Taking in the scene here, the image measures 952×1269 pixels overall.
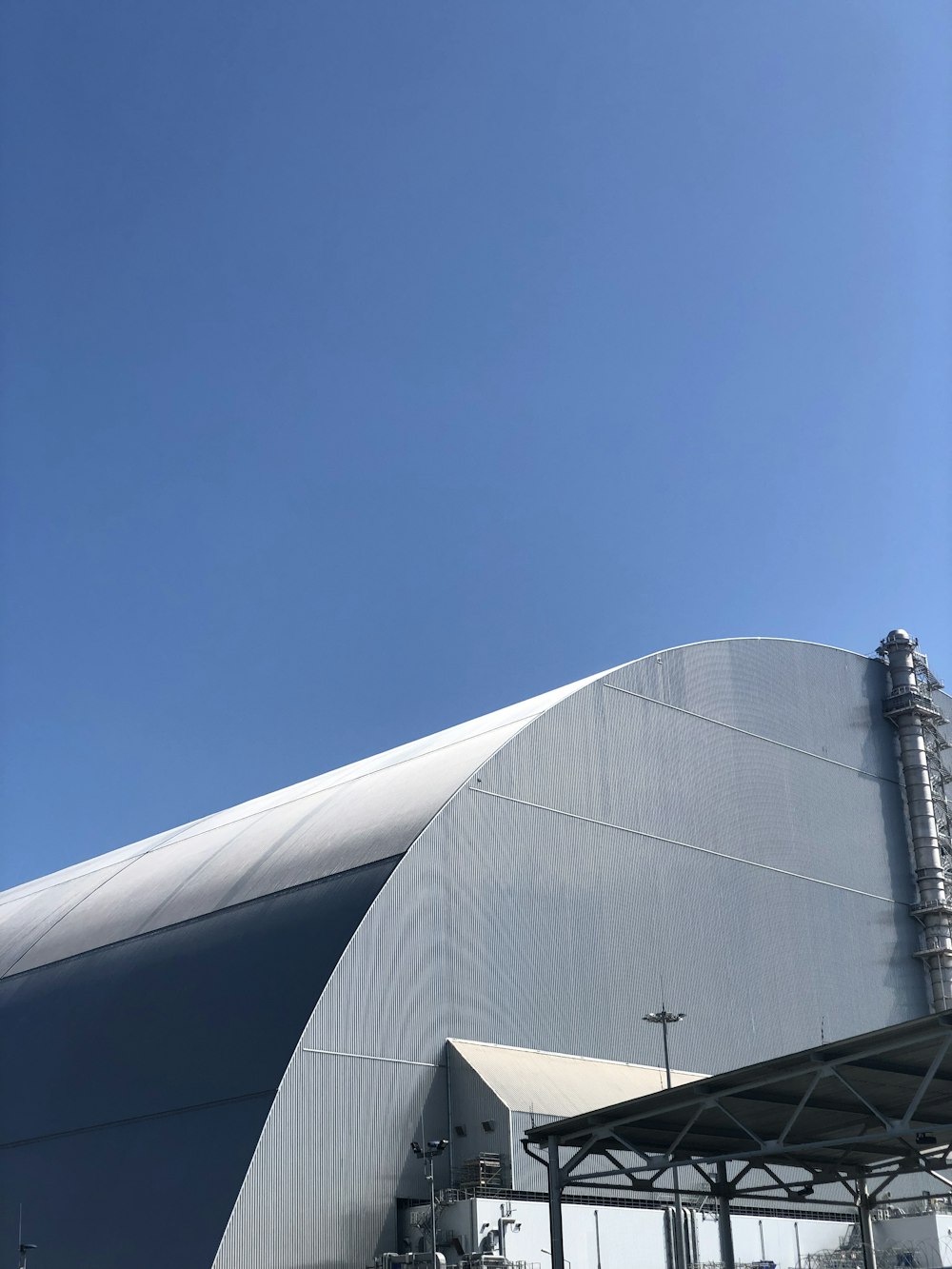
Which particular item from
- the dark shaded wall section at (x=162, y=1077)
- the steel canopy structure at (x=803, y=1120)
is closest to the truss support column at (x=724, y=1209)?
the steel canopy structure at (x=803, y=1120)

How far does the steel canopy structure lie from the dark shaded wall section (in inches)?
286

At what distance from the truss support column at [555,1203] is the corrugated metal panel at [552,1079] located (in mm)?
5542

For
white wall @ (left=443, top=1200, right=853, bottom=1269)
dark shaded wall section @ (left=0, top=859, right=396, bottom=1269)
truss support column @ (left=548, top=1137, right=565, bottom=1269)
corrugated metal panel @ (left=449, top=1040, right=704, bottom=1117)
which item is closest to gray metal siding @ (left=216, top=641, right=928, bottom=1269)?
corrugated metal panel @ (left=449, top=1040, right=704, bottom=1117)

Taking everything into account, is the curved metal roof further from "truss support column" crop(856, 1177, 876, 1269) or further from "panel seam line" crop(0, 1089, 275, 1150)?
"truss support column" crop(856, 1177, 876, 1269)

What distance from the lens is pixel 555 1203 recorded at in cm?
3056

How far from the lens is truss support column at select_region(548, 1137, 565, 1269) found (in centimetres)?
3020

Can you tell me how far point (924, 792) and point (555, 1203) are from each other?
3198cm

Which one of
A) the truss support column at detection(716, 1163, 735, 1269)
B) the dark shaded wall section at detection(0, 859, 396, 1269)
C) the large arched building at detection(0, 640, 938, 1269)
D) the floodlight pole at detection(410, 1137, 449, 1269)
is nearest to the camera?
the truss support column at detection(716, 1163, 735, 1269)

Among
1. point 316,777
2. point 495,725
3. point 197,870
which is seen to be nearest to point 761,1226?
point 495,725

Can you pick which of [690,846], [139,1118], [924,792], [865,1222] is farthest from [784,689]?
[139,1118]

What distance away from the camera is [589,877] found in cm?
4391

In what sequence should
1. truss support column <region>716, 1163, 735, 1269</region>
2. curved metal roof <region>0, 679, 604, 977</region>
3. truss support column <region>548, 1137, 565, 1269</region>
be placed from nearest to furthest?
truss support column <region>548, 1137, 565, 1269</region>
truss support column <region>716, 1163, 735, 1269</region>
curved metal roof <region>0, 679, 604, 977</region>

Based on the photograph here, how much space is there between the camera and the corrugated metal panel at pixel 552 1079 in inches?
1473

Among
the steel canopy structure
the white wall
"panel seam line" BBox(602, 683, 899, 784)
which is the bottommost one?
the white wall
